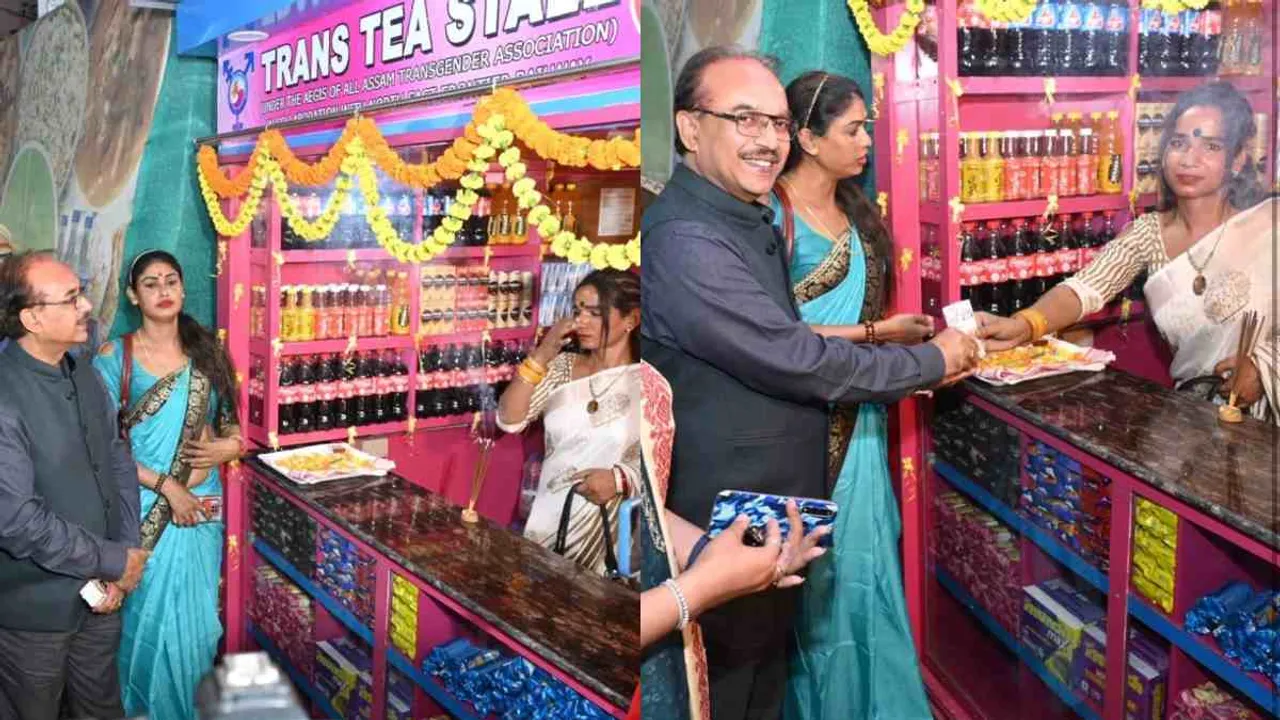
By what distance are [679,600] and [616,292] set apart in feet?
1.49

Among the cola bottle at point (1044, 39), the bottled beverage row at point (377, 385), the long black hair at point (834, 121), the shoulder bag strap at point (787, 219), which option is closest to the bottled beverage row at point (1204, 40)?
the cola bottle at point (1044, 39)

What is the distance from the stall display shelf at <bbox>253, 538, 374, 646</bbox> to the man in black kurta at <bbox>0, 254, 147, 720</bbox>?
260mm

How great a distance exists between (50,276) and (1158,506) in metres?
2.11

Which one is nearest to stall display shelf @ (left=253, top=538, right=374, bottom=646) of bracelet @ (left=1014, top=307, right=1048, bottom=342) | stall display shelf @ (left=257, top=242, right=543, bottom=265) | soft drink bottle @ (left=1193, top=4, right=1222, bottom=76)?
stall display shelf @ (left=257, top=242, right=543, bottom=265)

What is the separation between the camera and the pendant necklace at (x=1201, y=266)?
138cm

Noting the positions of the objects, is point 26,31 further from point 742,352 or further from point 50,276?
point 742,352

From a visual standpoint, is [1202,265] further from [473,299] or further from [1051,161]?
[473,299]

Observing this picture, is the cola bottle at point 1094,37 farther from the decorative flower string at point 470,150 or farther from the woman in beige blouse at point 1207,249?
the decorative flower string at point 470,150

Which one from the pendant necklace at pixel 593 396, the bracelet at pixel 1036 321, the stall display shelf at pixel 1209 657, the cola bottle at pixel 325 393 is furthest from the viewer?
the cola bottle at pixel 325 393

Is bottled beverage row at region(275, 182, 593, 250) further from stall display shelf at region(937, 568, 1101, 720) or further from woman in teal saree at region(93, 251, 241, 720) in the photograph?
stall display shelf at region(937, 568, 1101, 720)

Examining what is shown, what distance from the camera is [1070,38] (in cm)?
145

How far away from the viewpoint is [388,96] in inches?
71.8

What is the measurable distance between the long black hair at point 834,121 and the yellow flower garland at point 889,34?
0.19 ft

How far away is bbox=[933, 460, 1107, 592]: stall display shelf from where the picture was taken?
58.6 inches
